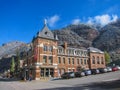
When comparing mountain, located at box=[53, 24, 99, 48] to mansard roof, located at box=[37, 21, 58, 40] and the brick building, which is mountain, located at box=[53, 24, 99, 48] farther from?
mansard roof, located at box=[37, 21, 58, 40]

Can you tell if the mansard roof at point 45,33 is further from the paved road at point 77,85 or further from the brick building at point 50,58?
the paved road at point 77,85

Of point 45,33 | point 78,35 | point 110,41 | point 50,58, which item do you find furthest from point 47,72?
point 78,35

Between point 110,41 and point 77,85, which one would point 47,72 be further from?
point 110,41

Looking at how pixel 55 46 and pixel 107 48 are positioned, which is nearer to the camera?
pixel 55 46

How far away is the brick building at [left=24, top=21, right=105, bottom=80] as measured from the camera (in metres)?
59.4

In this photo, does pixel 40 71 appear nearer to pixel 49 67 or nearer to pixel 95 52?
pixel 49 67

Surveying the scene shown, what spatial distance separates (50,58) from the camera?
204ft

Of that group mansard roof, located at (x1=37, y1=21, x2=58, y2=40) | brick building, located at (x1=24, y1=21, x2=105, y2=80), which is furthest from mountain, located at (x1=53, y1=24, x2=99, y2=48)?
mansard roof, located at (x1=37, y1=21, x2=58, y2=40)

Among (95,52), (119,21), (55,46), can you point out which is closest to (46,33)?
(55,46)

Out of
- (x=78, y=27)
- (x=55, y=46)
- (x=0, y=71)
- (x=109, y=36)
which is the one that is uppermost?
(x=78, y=27)

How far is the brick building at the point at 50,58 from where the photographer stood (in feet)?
195

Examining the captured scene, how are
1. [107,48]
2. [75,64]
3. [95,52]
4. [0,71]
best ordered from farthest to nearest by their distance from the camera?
[0,71], [107,48], [95,52], [75,64]

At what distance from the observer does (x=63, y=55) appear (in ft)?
223

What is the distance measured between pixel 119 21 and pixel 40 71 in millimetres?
135423
